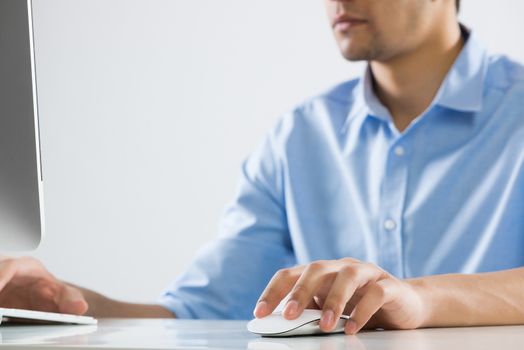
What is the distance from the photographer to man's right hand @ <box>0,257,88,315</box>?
112 centimetres

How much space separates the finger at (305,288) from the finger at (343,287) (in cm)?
1

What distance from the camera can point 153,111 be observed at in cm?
311

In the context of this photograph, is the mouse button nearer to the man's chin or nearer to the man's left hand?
the man's left hand

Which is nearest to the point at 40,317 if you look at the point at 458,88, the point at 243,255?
Result: the point at 243,255

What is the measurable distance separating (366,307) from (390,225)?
2.60 feet

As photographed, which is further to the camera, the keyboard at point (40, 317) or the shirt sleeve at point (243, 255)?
the shirt sleeve at point (243, 255)

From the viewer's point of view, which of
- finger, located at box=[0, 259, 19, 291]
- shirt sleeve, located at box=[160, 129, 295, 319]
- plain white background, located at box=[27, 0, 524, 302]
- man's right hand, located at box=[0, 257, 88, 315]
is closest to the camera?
finger, located at box=[0, 259, 19, 291]

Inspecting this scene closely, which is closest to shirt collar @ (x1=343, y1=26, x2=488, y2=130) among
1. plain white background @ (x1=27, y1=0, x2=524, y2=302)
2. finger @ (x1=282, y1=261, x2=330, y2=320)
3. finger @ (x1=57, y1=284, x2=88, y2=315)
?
finger @ (x1=57, y1=284, x2=88, y2=315)

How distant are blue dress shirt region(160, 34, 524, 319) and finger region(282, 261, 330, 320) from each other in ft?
2.16

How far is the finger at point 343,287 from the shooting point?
28.9 inches

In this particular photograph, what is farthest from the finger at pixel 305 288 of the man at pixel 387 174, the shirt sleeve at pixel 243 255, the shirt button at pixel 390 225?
the shirt button at pixel 390 225

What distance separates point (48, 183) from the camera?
3197 mm

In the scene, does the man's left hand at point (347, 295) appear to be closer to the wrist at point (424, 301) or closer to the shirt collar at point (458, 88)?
the wrist at point (424, 301)

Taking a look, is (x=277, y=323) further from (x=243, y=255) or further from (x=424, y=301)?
(x=243, y=255)
